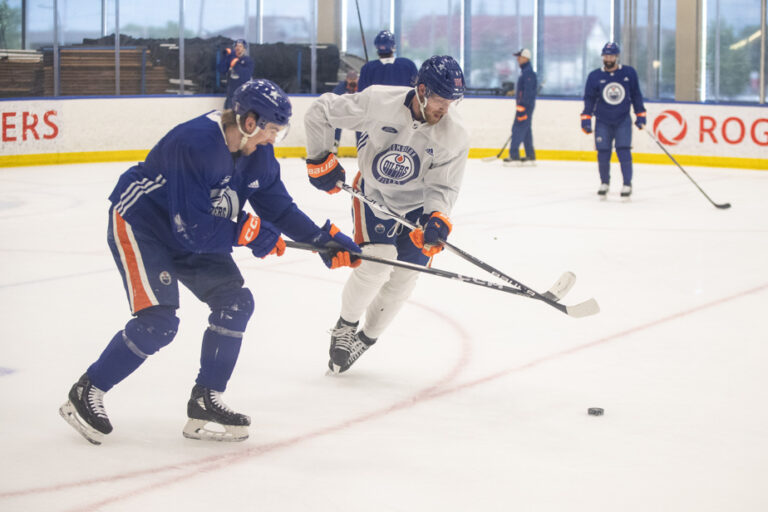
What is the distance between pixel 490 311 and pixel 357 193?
3.91 feet

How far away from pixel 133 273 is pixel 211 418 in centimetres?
44

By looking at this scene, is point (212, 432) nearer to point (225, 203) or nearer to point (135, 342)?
point (135, 342)

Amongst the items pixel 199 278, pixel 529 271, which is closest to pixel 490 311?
→ pixel 529 271

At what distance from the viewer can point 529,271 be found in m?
5.03

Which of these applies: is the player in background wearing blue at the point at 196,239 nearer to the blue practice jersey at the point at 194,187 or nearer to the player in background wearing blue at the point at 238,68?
the blue practice jersey at the point at 194,187

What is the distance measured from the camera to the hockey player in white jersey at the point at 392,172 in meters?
2.96

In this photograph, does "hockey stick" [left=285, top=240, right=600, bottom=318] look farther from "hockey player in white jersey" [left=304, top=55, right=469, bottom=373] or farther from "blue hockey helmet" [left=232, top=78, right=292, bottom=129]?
"blue hockey helmet" [left=232, top=78, right=292, bottom=129]

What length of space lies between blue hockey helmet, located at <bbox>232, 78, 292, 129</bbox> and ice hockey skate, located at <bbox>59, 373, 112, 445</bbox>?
83cm

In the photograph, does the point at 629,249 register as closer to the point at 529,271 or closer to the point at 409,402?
the point at 529,271

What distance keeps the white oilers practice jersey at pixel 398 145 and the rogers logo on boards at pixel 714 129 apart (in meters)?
7.71

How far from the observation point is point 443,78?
9.34ft

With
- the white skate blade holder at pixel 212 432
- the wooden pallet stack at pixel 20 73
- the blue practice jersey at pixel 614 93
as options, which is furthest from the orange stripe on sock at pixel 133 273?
the wooden pallet stack at pixel 20 73

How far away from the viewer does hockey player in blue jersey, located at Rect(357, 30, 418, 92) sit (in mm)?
7195

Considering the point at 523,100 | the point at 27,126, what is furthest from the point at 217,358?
the point at 523,100
